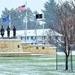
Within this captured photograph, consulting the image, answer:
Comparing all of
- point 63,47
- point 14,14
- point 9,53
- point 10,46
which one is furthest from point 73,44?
point 14,14

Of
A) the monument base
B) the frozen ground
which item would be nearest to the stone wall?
the monument base

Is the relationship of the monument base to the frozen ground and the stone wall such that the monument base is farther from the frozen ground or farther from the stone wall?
the frozen ground

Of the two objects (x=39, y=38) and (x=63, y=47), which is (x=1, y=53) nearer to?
(x=63, y=47)

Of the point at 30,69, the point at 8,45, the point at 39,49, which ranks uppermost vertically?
the point at 8,45

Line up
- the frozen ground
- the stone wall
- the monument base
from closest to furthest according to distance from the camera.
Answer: the frozen ground → the monument base → the stone wall

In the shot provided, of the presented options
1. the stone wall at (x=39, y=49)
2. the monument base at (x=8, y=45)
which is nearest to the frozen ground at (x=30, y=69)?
the monument base at (x=8, y=45)

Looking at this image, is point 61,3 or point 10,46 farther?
point 10,46

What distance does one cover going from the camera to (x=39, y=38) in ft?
334

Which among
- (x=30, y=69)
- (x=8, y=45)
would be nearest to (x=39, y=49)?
(x=8, y=45)

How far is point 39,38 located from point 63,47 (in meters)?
76.7

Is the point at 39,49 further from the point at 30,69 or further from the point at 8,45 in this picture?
the point at 30,69

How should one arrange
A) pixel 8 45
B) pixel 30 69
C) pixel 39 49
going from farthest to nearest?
pixel 39 49 → pixel 8 45 → pixel 30 69

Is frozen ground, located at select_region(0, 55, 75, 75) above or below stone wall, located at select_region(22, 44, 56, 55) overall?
above

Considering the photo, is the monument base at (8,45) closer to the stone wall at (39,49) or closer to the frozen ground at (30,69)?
the stone wall at (39,49)
